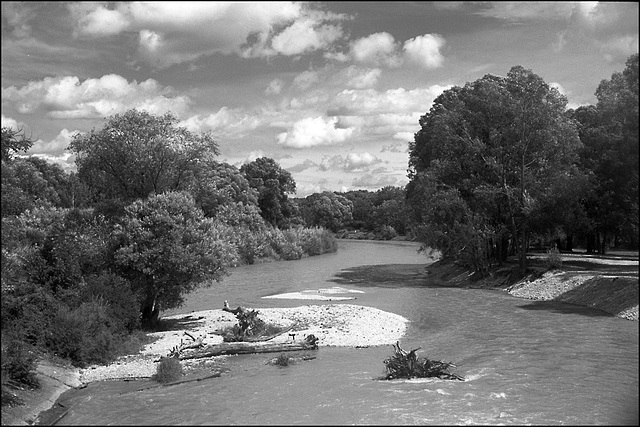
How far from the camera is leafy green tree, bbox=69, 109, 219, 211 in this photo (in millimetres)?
27422

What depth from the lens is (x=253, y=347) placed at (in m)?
22.6

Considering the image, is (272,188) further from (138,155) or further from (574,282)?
(138,155)

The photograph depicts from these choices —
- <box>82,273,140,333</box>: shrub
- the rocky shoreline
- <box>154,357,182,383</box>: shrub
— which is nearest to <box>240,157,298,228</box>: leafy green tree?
the rocky shoreline

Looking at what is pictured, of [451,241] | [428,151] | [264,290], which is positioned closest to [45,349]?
[264,290]

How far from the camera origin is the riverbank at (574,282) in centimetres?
3076

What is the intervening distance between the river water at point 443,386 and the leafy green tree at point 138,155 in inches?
435

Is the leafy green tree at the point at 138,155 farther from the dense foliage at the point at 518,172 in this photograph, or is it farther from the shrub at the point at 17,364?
the dense foliage at the point at 518,172

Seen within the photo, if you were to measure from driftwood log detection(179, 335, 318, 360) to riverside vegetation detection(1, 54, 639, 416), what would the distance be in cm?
329

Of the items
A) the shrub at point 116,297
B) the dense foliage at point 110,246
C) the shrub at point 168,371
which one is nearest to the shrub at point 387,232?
the dense foliage at point 110,246

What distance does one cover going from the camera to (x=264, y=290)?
4416 cm

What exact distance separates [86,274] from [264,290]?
20.4m

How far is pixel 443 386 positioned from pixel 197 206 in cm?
1644

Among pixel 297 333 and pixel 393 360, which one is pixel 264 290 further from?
pixel 393 360

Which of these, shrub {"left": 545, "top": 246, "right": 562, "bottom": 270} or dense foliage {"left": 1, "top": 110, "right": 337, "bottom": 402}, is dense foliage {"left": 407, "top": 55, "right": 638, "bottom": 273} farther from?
dense foliage {"left": 1, "top": 110, "right": 337, "bottom": 402}
